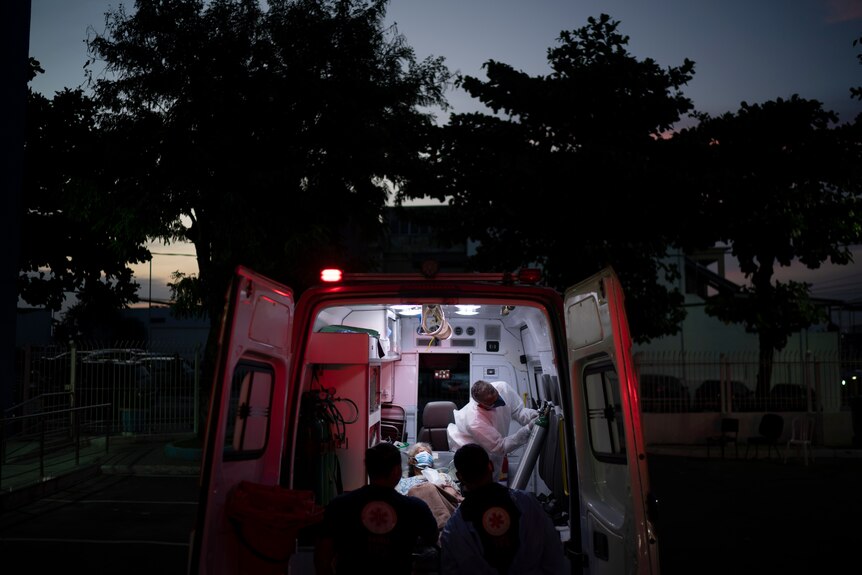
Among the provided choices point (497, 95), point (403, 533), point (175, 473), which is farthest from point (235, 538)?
point (497, 95)

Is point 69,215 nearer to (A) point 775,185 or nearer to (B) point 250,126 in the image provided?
(B) point 250,126

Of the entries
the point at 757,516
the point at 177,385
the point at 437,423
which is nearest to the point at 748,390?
the point at 757,516

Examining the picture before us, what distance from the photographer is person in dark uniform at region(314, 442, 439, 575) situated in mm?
3648

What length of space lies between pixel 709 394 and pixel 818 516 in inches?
319

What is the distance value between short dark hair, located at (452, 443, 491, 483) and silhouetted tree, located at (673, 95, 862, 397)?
14.3 meters

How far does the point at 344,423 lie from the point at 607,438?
11.2 feet

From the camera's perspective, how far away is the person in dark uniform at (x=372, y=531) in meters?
3.65

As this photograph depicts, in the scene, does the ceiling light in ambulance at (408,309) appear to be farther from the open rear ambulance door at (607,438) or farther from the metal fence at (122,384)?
the metal fence at (122,384)

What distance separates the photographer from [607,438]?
419 centimetres

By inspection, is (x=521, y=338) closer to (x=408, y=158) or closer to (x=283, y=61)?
(x=408, y=158)

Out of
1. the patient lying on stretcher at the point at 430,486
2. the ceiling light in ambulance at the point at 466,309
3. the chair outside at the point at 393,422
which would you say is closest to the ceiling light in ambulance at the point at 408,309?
the ceiling light in ambulance at the point at 466,309

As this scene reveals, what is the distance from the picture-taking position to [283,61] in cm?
1541

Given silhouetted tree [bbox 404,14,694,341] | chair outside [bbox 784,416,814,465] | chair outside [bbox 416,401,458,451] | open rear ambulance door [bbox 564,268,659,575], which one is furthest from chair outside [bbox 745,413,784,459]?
open rear ambulance door [bbox 564,268,659,575]

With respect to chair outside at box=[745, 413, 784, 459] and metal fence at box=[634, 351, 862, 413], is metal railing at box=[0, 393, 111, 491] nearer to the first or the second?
metal fence at box=[634, 351, 862, 413]
